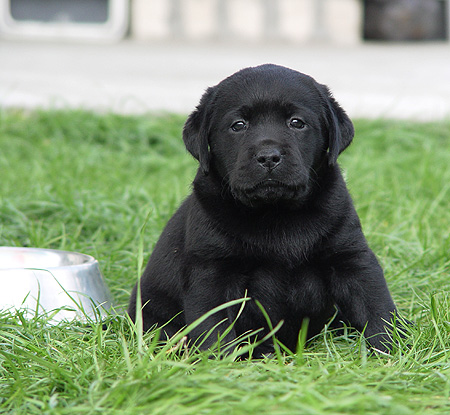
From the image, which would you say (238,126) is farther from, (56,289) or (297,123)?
(56,289)

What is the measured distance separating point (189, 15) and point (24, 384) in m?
7.27

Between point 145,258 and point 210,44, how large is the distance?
5712 mm

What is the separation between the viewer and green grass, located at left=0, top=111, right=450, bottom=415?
79.5 inches

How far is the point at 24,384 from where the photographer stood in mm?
2254

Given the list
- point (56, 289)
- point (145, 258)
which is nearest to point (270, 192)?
point (56, 289)

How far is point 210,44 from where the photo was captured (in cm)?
902

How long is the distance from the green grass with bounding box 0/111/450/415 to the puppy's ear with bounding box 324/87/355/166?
64 centimetres

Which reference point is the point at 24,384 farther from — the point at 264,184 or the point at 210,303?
the point at 264,184

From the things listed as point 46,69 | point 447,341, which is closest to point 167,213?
point 447,341

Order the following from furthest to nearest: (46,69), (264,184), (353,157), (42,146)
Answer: (46,69) < (42,146) < (353,157) < (264,184)

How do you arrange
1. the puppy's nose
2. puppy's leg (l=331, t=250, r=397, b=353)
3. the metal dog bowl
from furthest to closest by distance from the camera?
the metal dog bowl → puppy's leg (l=331, t=250, r=397, b=353) → the puppy's nose

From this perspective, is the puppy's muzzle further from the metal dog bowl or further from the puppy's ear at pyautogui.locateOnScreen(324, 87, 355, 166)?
the metal dog bowl

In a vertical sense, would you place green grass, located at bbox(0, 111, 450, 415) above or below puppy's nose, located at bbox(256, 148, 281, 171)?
below

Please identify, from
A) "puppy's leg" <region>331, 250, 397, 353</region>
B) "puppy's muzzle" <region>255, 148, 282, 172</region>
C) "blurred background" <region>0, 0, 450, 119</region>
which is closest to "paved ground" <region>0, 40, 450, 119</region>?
"blurred background" <region>0, 0, 450, 119</region>
